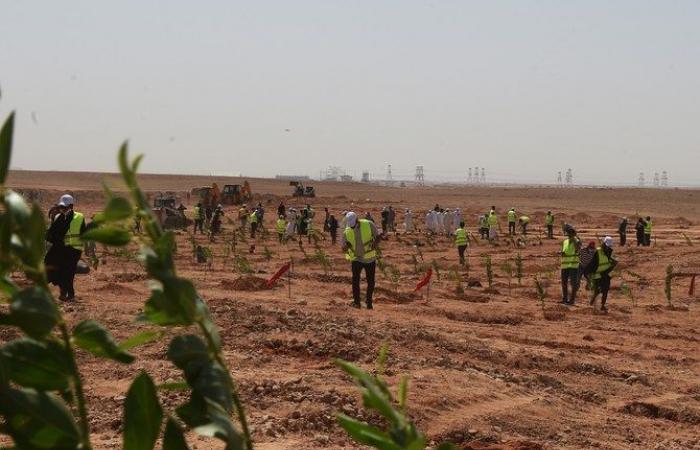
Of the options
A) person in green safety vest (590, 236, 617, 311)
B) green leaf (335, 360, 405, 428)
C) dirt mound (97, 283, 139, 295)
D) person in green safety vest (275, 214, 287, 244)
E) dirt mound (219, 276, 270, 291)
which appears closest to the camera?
green leaf (335, 360, 405, 428)

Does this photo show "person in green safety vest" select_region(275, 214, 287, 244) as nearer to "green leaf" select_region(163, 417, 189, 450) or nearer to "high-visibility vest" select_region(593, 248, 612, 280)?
"high-visibility vest" select_region(593, 248, 612, 280)

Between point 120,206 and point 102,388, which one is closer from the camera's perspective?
point 120,206

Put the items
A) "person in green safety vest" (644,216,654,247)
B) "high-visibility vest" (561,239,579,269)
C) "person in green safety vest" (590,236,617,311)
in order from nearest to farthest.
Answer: "person in green safety vest" (590,236,617,311) → "high-visibility vest" (561,239,579,269) → "person in green safety vest" (644,216,654,247)

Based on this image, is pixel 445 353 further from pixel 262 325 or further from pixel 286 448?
pixel 286 448

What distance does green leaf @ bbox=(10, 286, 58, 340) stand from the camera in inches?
34.9

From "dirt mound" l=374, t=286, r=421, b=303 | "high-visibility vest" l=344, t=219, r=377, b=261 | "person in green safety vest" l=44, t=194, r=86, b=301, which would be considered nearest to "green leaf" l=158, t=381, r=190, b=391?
"person in green safety vest" l=44, t=194, r=86, b=301

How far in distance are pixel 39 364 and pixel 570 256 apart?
16.1m

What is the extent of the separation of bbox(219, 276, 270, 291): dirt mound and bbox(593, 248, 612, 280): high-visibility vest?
5689mm

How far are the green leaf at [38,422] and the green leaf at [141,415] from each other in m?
0.07

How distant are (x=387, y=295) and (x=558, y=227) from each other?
29686 millimetres

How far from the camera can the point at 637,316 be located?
50.0ft

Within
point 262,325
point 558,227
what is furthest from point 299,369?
point 558,227

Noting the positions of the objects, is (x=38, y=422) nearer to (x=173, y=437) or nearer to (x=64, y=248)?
(x=173, y=437)

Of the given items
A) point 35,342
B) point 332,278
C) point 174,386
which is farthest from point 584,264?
Answer: point 35,342
